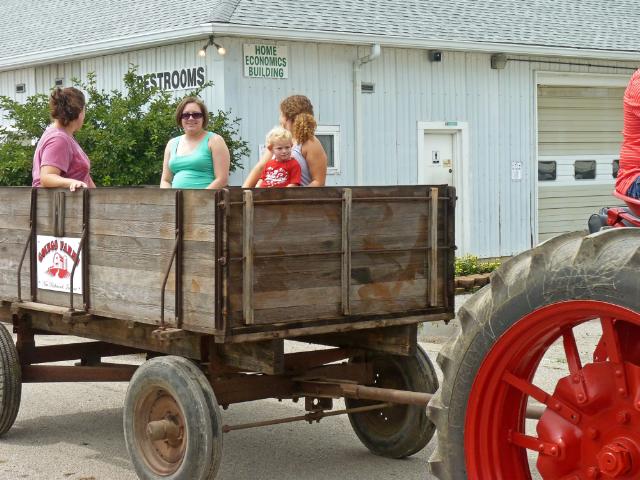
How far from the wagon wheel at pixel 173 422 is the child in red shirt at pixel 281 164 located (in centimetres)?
170

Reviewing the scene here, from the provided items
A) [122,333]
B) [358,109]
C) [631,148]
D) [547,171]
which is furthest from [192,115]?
[547,171]

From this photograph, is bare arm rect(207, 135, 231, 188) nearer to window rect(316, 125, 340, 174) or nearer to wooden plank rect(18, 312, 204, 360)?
wooden plank rect(18, 312, 204, 360)

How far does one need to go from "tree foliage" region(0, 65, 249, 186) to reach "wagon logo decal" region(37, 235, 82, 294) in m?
7.15

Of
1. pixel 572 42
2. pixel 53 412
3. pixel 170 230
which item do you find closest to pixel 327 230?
pixel 170 230

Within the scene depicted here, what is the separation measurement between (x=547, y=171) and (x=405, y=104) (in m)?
3.70

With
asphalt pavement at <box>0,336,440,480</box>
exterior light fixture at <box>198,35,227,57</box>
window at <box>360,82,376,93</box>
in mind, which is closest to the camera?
asphalt pavement at <box>0,336,440,480</box>

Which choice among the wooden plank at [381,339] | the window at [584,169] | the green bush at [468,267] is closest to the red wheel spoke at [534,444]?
the wooden plank at [381,339]

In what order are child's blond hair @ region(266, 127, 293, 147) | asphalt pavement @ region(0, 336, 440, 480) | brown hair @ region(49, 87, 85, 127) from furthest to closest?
brown hair @ region(49, 87, 85, 127) → child's blond hair @ region(266, 127, 293, 147) → asphalt pavement @ region(0, 336, 440, 480)

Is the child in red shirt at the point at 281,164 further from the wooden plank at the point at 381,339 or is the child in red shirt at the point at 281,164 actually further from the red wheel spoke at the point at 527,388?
the red wheel spoke at the point at 527,388

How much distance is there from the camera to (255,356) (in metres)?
6.00

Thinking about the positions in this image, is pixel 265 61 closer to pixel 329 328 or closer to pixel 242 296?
pixel 329 328

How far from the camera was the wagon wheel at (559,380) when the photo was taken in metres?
3.64

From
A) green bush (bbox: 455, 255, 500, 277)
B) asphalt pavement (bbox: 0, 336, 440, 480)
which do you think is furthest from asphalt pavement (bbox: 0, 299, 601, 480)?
green bush (bbox: 455, 255, 500, 277)

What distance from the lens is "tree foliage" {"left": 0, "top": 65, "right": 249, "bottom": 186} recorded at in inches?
566
